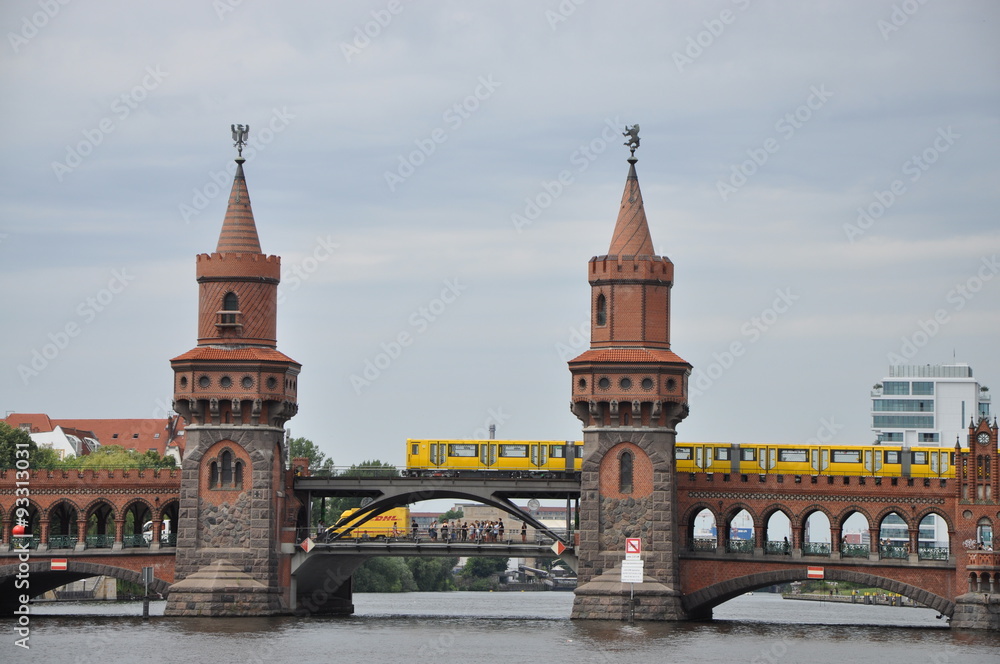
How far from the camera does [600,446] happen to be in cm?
9544

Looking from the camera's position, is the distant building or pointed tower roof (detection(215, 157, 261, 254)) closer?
pointed tower roof (detection(215, 157, 261, 254))

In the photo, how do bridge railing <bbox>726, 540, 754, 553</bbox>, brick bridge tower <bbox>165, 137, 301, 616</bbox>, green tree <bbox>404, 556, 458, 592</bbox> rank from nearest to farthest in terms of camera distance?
brick bridge tower <bbox>165, 137, 301, 616</bbox> → bridge railing <bbox>726, 540, 754, 553</bbox> → green tree <bbox>404, 556, 458, 592</bbox>

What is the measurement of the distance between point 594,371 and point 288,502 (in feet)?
60.9

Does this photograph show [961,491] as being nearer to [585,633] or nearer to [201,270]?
[585,633]

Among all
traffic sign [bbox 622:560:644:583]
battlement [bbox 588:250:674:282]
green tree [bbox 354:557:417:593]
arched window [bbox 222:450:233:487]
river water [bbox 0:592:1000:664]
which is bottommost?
river water [bbox 0:592:1000:664]

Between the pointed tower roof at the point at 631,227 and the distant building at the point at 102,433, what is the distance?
8334 centimetres

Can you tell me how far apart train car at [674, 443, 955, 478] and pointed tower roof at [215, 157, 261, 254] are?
27.3 metres

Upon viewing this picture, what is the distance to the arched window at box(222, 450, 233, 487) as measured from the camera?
9769 cm

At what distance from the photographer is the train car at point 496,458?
103 metres

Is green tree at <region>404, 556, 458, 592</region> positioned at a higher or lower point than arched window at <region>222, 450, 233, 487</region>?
lower

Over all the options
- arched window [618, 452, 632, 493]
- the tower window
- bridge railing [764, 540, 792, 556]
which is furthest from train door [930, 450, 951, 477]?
the tower window

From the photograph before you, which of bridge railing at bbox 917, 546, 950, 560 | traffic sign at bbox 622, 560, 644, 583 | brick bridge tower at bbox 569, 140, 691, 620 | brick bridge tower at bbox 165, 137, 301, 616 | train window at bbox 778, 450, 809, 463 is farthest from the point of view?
train window at bbox 778, 450, 809, 463

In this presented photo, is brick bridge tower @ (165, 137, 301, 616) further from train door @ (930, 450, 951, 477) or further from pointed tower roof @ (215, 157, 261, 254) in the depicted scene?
train door @ (930, 450, 951, 477)

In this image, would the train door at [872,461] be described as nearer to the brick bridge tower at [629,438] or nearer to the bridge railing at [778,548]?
the bridge railing at [778,548]
